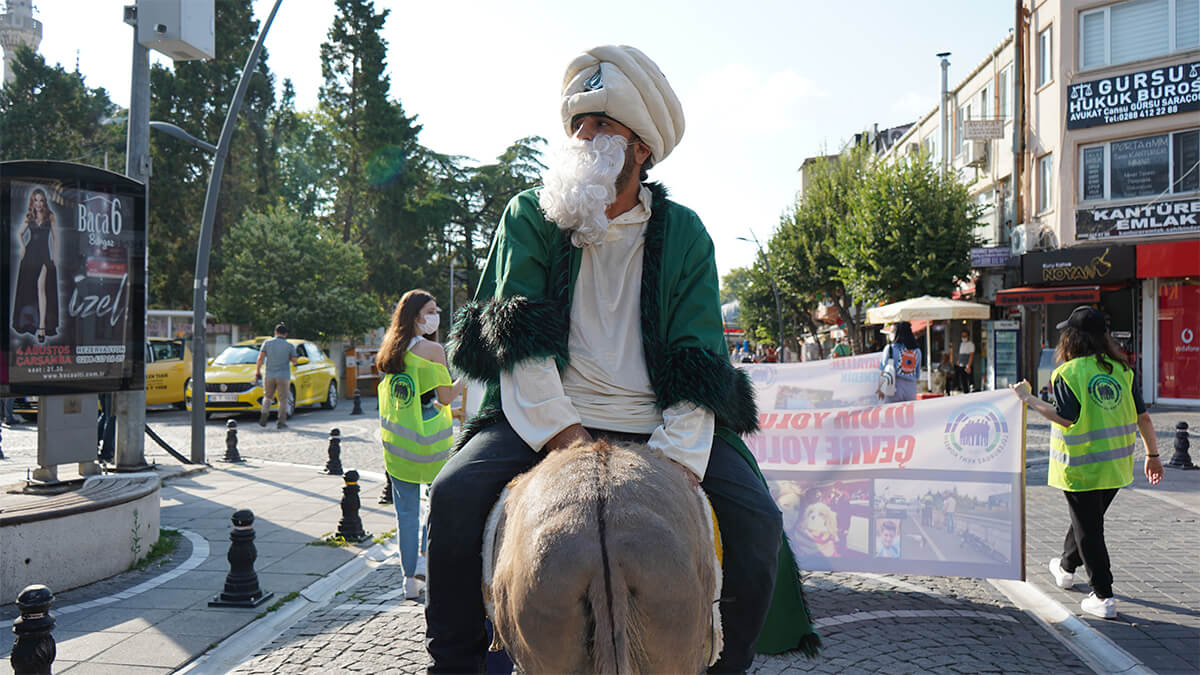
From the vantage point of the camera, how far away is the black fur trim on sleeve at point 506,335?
2.33 meters

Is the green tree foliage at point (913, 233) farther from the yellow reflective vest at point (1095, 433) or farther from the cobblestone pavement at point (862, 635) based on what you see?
Answer: the cobblestone pavement at point (862, 635)

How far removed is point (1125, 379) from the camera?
562 cm

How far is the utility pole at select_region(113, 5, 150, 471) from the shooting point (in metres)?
9.30

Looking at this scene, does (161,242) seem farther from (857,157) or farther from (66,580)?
(66,580)

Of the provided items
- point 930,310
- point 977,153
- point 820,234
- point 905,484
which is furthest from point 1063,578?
point 820,234

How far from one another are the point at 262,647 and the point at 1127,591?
5754mm

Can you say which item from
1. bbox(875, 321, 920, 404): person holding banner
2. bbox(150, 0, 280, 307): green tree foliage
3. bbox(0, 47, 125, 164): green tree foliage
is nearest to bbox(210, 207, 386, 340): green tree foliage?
bbox(150, 0, 280, 307): green tree foliage

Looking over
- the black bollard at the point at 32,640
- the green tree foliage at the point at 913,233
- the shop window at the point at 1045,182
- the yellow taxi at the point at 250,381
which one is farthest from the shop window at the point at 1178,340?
the black bollard at the point at 32,640

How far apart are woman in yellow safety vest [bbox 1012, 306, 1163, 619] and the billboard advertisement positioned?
7293 mm

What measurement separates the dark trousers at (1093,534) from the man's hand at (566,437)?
4.46m

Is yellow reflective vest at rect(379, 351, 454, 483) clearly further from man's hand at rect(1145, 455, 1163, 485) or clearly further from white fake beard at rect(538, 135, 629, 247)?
man's hand at rect(1145, 455, 1163, 485)

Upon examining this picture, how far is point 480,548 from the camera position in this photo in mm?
2273

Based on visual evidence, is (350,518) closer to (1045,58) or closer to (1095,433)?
(1095,433)

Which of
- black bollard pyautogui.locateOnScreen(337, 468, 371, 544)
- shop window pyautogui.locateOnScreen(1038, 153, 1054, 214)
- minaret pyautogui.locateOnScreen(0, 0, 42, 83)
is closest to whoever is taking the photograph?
black bollard pyautogui.locateOnScreen(337, 468, 371, 544)
